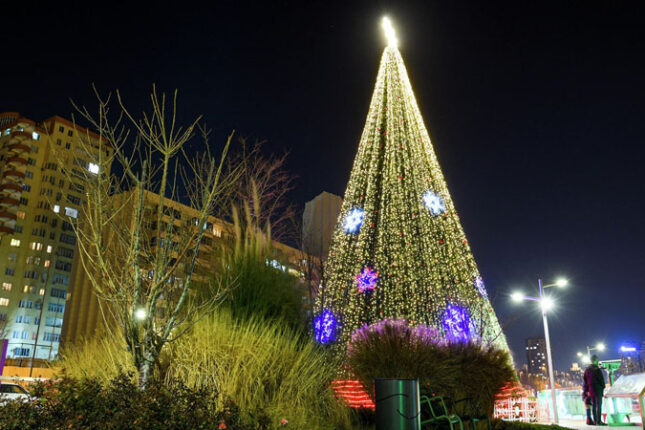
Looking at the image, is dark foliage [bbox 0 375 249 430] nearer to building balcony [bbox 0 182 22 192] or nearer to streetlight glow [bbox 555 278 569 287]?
streetlight glow [bbox 555 278 569 287]

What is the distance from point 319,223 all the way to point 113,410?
1640 centimetres

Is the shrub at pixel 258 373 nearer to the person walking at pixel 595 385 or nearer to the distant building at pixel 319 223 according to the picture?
the person walking at pixel 595 385

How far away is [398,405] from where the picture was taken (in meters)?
5.34

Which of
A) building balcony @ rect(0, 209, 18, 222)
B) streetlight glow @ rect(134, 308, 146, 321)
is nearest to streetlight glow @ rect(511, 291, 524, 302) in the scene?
streetlight glow @ rect(134, 308, 146, 321)

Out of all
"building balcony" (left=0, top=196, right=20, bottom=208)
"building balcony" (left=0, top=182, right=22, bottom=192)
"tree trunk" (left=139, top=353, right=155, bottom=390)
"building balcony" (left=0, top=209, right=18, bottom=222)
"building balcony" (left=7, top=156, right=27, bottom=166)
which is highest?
"building balcony" (left=7, top=156, right=27, bottom=166)

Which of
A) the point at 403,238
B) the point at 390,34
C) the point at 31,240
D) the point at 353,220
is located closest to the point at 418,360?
the point at 403,238

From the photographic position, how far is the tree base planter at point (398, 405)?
532cm

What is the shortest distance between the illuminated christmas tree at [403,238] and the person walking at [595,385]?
2.42 meters

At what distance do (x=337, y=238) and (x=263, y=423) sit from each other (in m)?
10.8

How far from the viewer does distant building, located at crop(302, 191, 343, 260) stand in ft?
63.5

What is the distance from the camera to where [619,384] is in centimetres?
976

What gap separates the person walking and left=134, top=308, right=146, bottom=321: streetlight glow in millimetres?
11219

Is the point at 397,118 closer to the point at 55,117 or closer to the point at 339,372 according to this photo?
the point at 339,372

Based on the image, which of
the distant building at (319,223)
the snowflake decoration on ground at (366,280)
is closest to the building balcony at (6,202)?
the distant building at (319,223)
